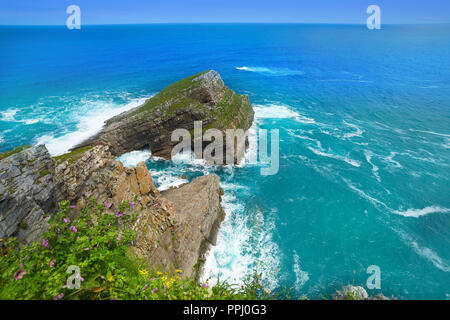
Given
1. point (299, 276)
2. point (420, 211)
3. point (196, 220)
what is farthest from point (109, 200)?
point (420, 211)

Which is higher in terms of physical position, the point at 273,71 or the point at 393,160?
the point at 273,71

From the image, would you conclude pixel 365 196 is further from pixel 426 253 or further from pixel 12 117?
pixel 12 117

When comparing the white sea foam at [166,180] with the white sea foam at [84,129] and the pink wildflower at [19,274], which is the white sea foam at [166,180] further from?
the pink wildflower at [19,274]

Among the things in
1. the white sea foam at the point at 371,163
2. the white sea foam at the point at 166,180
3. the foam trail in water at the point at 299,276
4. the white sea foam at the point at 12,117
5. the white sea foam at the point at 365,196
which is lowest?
the foam trail in water at the point at 299,276

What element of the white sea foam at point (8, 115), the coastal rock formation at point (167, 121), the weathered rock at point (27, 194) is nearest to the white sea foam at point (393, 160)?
the coastal rock formation at point (167, 121)
